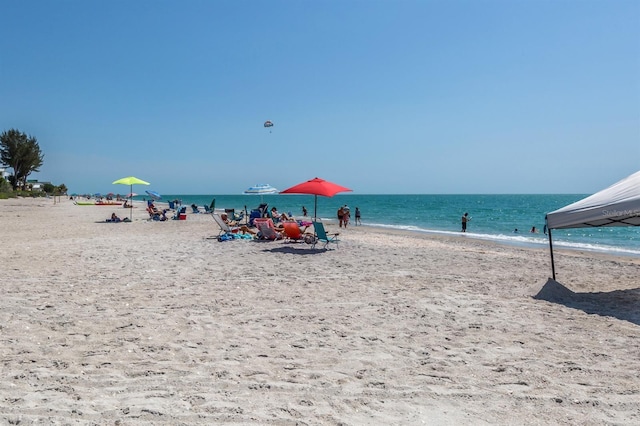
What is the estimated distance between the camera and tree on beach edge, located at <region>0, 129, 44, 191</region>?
65.1 meters

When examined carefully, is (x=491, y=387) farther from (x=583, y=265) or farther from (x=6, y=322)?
(x=583, y=265)

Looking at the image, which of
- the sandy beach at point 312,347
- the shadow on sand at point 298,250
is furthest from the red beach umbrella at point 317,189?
the sandy beach at point 312,347

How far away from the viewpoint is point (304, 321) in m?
5.12

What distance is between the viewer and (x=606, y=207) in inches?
236

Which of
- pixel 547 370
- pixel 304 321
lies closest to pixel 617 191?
pixel 547 370

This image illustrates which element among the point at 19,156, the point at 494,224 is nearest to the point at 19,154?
the point at 19,156

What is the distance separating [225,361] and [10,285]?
458 cm

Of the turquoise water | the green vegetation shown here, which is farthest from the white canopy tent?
the green vegetation

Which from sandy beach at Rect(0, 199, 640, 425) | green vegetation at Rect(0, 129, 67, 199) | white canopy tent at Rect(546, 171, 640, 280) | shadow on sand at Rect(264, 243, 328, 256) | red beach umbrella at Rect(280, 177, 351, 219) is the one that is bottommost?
sandy beach at Rect(0, 199, 640, 425)

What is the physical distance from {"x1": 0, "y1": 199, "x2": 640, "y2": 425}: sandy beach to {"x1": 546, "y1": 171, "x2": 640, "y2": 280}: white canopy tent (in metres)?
1.01

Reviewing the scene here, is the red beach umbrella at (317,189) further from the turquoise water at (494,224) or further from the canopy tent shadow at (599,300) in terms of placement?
the turquoise water at (494,224)

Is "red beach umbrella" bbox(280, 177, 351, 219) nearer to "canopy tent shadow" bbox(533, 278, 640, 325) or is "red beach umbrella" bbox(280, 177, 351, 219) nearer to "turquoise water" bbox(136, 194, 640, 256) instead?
"canopy tent shadow" bbox(533, 278, 640, 325)

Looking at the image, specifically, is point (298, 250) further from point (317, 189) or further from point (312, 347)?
point (312, 347)

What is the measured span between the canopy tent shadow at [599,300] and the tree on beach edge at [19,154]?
76839mm
